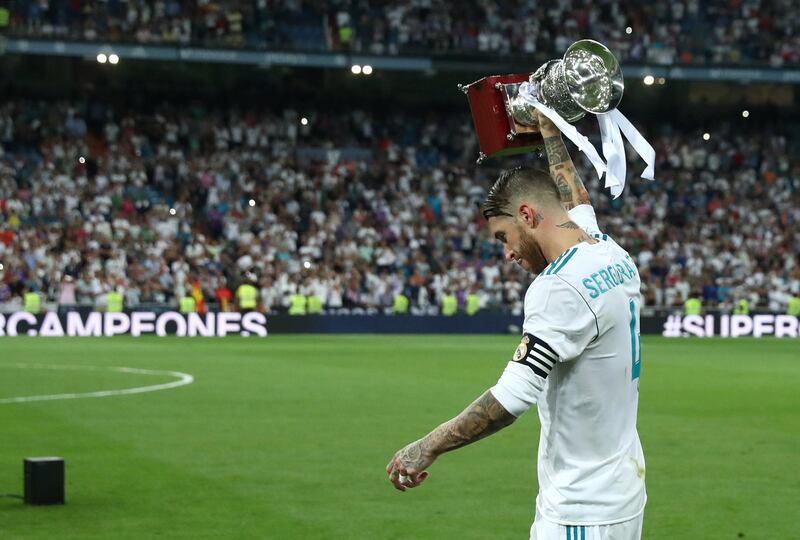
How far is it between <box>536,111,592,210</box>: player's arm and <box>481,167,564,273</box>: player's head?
476 mm

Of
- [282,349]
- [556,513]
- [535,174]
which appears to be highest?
[535,174]

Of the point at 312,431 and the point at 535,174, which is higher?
the point at 535,174

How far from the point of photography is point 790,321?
3922cm

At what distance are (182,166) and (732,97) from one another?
813 inches

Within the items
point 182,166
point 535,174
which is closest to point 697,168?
point 182,166

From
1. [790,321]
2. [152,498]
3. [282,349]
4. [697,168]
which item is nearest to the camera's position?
[152,498]

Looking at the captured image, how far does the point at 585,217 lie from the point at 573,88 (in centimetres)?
53

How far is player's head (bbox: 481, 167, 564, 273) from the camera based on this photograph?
4.50 meters

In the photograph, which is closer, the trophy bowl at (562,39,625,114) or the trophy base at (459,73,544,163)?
the trophy bowl at (562,39,625,114)

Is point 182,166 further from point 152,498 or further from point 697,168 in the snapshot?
point 152,498

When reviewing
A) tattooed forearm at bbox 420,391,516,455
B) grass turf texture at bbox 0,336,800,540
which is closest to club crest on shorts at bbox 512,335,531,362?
tattooed forearm at bbox 420,391,516,455

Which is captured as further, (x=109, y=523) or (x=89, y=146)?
(x=89, y=146)

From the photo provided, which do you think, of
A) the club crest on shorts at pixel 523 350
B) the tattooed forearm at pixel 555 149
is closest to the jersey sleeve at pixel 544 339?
the club crest on shorts at pixel 523 350

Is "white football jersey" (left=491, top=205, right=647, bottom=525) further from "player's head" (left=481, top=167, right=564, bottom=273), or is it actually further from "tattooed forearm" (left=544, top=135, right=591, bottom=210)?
"tattooed forearm" (left=544, top=135, right=591, bottom=210)
